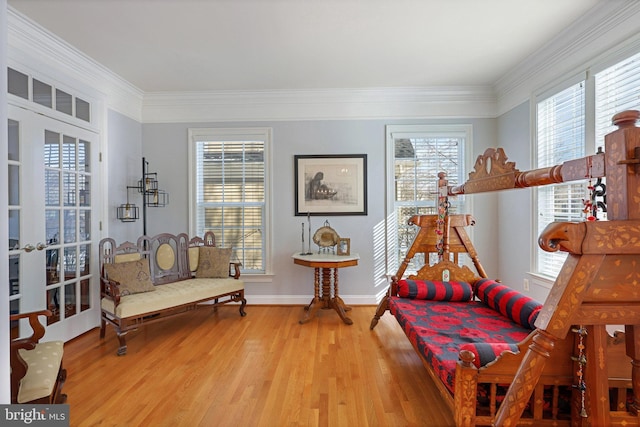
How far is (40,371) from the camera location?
176 centimetres

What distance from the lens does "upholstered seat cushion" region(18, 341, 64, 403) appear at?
1664 mm

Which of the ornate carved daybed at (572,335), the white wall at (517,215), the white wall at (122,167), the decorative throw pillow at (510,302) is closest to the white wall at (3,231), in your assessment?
the ornate carved daybed at (572,335)

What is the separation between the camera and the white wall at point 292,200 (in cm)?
428

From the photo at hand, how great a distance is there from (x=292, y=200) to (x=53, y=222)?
257 cm

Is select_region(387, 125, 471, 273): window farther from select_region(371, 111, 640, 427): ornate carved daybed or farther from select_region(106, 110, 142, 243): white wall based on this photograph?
select_region(106, 110, 142, 243): white wall

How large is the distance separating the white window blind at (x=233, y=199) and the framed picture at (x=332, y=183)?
2.10 feet

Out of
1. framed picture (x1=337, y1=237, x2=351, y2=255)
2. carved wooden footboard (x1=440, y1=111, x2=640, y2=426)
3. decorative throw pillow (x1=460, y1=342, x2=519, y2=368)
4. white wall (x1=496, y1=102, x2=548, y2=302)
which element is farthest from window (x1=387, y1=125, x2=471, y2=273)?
carved wooden footboard (x1=440, y1=111, x2=640, y2=426)

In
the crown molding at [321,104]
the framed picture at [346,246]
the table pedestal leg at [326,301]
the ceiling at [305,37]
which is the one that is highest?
the ceiling at [305,37]

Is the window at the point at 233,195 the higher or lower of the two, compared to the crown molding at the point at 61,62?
lower

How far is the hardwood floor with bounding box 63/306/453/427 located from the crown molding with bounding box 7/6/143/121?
2677mm

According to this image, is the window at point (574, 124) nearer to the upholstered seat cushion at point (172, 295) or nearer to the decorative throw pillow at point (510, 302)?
the decorative throw pillow at point (510, 302)

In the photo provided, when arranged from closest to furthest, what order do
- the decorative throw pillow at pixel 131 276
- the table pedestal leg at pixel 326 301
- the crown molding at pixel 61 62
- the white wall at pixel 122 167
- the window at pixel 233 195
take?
1. the crown molding at pixel 61 62
2. the decorative throw pillow at pixel 131 276
3. the table pedestal leg at pixel 326 301
4. the white wall at pixel 122 167
5. the window at pixel 233 195

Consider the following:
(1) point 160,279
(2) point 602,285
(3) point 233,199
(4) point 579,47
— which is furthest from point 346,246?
(2) point 602,285

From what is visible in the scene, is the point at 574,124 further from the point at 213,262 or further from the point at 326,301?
the point at 213,262
